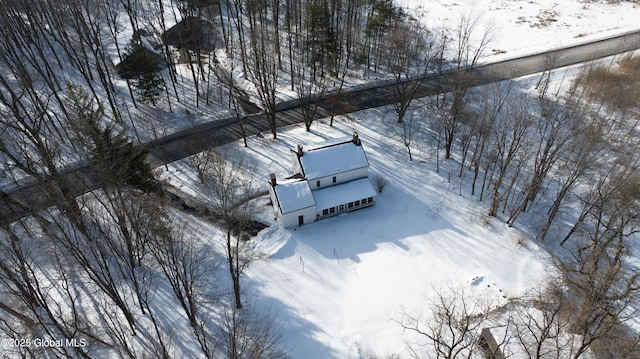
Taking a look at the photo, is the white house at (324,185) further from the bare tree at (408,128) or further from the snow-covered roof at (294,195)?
the bare tree at (408,128)

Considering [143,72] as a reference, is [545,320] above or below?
below

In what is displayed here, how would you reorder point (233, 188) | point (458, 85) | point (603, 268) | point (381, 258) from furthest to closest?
point (458, 85), point (233, 188), point (381, 258), point (603, 268)

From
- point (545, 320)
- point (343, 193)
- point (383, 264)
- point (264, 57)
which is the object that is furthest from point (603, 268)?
point (264, 57)

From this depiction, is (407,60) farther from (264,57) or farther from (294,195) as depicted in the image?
(294,195)

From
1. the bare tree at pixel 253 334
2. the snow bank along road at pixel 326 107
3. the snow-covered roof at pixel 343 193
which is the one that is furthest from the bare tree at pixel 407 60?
the bare tree at pixel 253 334

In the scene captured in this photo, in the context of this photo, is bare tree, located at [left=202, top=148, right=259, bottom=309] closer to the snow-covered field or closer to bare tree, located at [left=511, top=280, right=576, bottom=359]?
the snow-covered field

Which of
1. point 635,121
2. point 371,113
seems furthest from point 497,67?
point 371,113

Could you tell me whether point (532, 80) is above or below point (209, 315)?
above

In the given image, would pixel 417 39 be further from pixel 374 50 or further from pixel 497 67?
pixel 497 67

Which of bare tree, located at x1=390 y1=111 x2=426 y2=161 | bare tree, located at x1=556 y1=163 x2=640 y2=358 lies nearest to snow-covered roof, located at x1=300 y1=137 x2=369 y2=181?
bare tree, located at x1=390 y1=111 x2=426 y2=161
